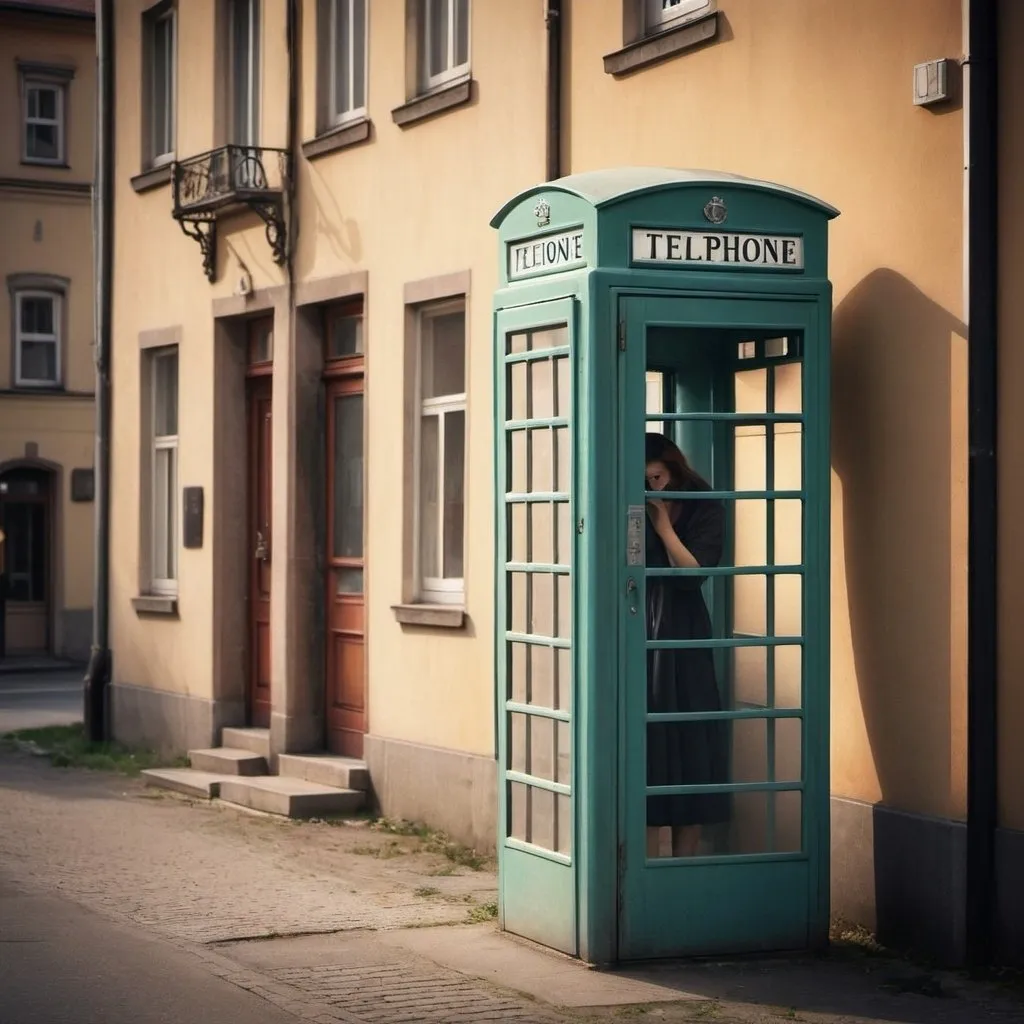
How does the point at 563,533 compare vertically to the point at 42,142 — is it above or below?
below

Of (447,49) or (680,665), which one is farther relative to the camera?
(447,49)

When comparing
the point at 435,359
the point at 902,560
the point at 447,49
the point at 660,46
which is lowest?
the point at 902,560

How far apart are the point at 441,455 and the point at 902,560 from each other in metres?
4.88

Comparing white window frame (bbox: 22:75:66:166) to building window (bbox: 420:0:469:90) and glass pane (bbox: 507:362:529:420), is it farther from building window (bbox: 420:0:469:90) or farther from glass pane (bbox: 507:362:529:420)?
glass pane (bbox: 507:362:529:420)

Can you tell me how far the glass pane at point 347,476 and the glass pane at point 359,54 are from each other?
2102mm

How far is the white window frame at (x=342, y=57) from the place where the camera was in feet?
45.7

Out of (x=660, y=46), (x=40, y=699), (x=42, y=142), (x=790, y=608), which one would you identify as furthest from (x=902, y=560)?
(x=42, y=142)

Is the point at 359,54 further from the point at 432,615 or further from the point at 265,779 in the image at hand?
the point at 265,779

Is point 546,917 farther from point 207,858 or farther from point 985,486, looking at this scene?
point 207,858

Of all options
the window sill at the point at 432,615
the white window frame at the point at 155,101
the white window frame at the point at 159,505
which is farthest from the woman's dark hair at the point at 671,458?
the white window frame at the point at 155,101

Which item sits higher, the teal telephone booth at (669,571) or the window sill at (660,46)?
the window sill at (660,46)

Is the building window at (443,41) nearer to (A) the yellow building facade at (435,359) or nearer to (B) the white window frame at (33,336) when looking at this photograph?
(A) the yellow building facade at (435,359)

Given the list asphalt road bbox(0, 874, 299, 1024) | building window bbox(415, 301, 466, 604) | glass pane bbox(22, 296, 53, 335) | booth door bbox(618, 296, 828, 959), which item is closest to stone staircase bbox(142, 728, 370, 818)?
building window bbox(415, 301, 466, 604)

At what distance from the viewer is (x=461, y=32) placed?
41.7 ft
